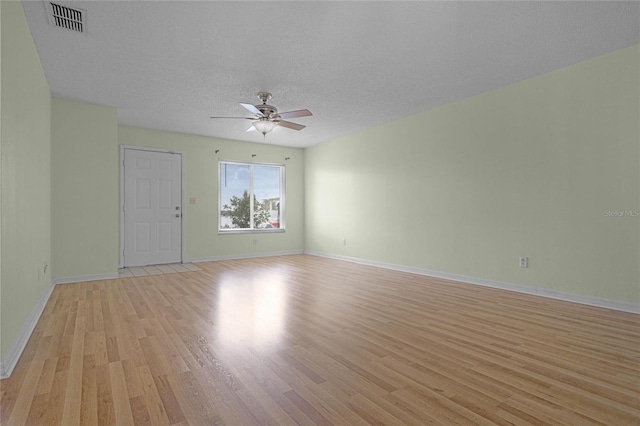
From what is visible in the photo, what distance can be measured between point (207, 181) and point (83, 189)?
2.45 metres

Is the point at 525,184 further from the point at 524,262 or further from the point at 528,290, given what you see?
the point at 528,290

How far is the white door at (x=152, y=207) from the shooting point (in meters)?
6.10

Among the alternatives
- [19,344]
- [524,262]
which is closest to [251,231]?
[19,344]

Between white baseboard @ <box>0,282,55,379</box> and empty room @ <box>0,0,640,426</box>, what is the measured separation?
0.08 feet

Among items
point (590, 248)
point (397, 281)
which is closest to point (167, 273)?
point (397, 281)

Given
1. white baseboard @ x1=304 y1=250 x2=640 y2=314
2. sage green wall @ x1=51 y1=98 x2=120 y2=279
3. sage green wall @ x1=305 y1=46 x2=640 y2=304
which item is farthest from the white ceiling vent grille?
white baseboard @ x1=304 y1=250 x2=640 y2=314

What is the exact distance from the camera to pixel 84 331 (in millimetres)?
2805

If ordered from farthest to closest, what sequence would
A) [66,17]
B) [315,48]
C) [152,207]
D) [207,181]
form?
[207,181] < [152,207] < [315,48] < [66,17]

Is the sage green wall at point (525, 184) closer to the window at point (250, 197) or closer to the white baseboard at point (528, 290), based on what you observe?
the white baseboard at point (528, 290)

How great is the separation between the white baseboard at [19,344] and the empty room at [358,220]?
0.02 m

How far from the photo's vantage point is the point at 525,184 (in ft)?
13.5

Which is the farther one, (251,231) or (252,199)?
(252,199)

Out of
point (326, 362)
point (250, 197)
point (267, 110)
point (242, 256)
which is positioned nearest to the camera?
point (326, 362)

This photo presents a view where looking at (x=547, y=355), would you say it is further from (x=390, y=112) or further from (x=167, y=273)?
(x=167, y=273)
